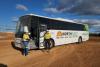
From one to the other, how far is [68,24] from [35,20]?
24.8ft

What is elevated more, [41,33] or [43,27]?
[43,27]

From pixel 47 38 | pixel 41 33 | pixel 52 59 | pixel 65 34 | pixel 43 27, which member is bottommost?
pixel 52 59

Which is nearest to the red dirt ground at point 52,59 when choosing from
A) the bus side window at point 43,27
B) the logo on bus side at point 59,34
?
the bus side window at point 43,27

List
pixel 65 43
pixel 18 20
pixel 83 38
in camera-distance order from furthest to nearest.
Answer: pixel 83 38 < pixel 65 43 < pixel 18 20

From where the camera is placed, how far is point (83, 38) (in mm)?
31500

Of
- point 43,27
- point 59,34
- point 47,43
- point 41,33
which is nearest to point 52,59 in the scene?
point 47,43

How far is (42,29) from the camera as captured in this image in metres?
19.5

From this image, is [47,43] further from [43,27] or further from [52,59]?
[52,59]

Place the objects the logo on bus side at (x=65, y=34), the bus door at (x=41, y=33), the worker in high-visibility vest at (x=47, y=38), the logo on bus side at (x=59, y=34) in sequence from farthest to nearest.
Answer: the logo on bus side at (x=65, y=34)
the logo on bus side at (x=59, y=34)
the bus door at (x=41, y=33)
the worker in high-visibility vest at (x=47, y=38)

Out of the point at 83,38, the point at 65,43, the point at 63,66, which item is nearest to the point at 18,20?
the point at 65,43

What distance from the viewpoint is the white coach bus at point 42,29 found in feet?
62.2

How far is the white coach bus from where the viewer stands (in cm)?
1897

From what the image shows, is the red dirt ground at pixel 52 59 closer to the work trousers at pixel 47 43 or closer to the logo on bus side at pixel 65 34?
the work trousers at pixel 47 43

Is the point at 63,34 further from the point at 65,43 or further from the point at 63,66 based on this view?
the point at 63,66
